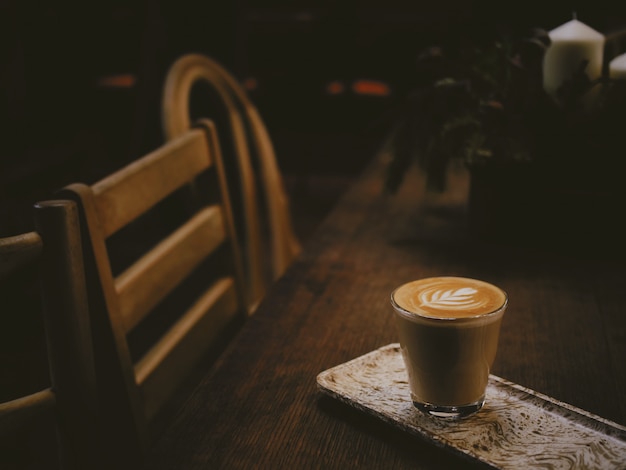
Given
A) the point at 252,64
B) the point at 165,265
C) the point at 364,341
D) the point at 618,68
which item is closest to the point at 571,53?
the point at 618,68

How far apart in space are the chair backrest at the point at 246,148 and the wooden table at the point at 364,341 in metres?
0.30

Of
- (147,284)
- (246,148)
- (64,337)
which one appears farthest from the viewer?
(246,148)

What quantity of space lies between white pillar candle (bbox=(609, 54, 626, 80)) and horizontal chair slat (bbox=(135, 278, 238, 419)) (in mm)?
792

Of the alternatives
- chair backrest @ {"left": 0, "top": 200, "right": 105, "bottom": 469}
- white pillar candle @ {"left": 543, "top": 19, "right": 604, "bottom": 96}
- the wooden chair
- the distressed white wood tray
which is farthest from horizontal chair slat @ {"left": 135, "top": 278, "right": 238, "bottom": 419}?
white pillar candle @ {"left": 543, "top": 19, "right": 604, "bottom": 96}

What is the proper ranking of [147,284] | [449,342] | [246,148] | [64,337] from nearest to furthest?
[449,342] < [64,337] < [147,284] < [246,148]

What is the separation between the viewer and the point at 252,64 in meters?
5.39

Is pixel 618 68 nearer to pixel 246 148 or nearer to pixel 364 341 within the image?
pixel 364 341

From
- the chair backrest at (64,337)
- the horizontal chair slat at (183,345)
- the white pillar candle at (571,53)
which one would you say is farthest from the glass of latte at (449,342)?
the white pillar candle at (571,53)

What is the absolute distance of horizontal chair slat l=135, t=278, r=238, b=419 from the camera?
3.31 feet

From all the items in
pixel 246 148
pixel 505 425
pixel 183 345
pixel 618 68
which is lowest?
pixel 183 345

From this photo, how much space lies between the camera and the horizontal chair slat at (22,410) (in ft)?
2.25

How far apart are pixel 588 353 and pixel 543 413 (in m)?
0.20

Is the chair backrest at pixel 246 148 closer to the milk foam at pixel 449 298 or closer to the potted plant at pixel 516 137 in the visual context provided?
the potted plant at pixel 516 137

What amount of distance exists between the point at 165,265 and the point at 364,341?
0.40 metres
